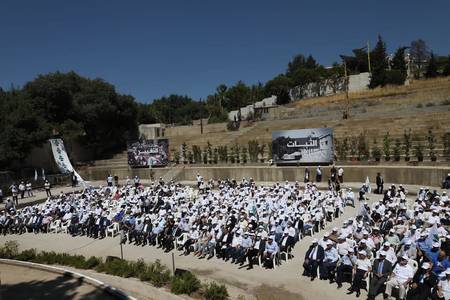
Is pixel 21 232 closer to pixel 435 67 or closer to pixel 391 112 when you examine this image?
pixel 391 112

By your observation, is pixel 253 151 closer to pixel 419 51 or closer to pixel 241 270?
pixel 241 270

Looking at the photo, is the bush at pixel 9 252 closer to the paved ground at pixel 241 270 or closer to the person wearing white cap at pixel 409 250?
the paved ground at pixel 241 270

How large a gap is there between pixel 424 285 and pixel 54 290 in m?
10.1

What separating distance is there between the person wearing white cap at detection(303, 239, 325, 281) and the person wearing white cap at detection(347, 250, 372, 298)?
1325mm

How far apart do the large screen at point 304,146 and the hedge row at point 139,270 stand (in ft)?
58.9

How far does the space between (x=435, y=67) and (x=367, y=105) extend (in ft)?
65.8

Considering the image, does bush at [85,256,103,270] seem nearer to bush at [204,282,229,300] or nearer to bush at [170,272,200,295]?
bush at [170,272,200,295]

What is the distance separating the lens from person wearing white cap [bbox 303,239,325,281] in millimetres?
11922

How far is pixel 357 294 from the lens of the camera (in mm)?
10562

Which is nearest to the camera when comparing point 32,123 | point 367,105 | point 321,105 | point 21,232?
point 21,232

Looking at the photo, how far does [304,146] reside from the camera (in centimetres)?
3034

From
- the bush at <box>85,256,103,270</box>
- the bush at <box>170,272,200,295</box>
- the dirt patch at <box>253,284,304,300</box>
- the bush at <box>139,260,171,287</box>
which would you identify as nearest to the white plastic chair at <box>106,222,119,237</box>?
the bush at <box>85,256,103,270</box>

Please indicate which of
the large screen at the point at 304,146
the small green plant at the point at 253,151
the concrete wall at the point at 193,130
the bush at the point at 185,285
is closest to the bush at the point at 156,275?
the bush at the point at 185,285

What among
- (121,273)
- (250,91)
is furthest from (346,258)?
(250,91)
